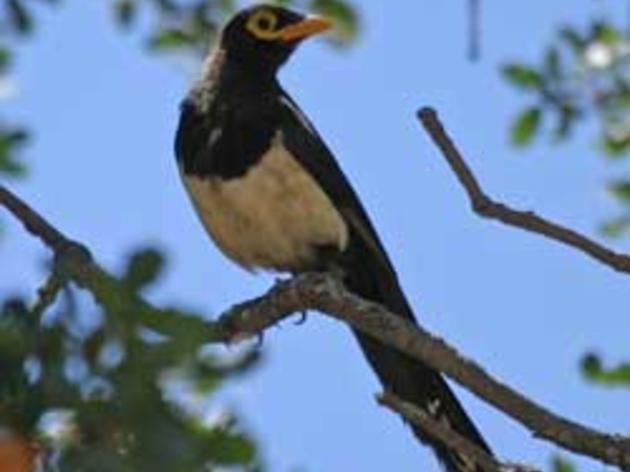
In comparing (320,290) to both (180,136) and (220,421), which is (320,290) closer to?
(180,136)

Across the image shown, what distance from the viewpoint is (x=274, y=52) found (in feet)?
19.8

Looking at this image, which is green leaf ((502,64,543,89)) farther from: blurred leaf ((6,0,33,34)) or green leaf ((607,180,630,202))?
blurred leaf ((6,0,33,34))

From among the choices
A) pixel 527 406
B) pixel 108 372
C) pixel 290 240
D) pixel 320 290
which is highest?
pixel 290 240

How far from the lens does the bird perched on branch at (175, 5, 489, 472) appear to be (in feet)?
17.1

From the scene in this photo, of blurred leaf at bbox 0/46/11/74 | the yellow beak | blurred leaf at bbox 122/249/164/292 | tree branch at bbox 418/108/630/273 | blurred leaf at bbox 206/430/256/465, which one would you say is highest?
the yellow beak

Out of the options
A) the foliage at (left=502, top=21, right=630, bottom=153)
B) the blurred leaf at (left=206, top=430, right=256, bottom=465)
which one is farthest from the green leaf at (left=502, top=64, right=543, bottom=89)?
the blurred leaf at (left=206, top=430, right=256, bottom=465)

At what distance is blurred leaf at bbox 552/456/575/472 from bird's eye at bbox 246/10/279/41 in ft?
10.2

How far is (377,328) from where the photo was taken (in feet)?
13.0

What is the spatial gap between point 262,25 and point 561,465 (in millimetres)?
3187

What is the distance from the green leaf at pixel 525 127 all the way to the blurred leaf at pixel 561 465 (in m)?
1.66

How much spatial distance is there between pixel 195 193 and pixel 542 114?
120 centimetres

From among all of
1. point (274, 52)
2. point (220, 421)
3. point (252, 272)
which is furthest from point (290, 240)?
point (220, 421)

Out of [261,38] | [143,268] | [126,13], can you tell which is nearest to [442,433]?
[126,13]

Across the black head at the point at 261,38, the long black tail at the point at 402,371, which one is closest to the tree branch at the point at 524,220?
the long black tail at the point at 402,371
